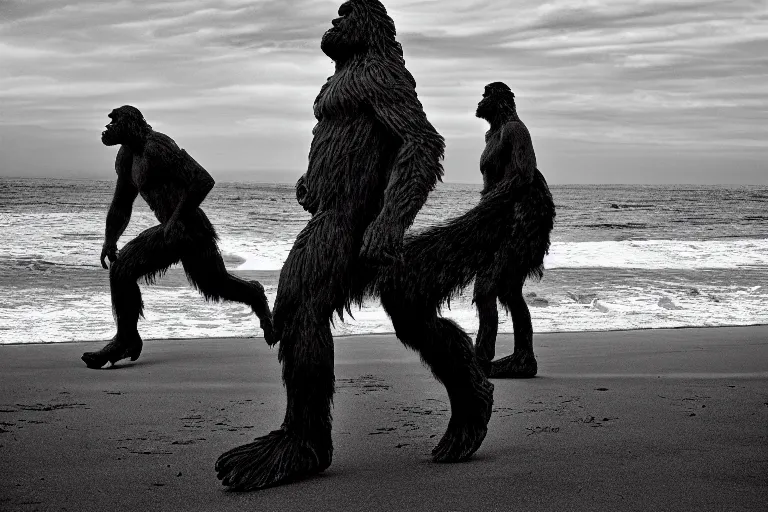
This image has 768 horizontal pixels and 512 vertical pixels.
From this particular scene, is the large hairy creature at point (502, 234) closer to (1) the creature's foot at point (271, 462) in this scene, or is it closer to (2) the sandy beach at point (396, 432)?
(2) the sandy beach at point (396, 432)

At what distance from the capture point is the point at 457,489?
11.2 feet

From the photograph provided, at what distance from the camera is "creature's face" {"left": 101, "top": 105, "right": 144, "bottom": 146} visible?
6.95m

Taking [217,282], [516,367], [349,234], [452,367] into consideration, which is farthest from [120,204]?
[452,367]

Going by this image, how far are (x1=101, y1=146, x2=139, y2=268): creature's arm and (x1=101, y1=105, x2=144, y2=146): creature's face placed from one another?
17 centimetres

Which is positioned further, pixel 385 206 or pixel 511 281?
pixel 511 281

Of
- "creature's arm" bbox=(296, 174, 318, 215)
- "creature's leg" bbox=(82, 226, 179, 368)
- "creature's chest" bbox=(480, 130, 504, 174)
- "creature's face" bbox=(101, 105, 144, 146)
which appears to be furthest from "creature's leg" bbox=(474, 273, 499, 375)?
"creature's face" bbox=(101, 105, 144, 146)

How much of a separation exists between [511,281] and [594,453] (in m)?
2.32

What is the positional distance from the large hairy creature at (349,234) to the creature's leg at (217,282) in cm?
319

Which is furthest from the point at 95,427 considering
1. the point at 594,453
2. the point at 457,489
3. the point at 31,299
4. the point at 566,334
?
the point at 31,299

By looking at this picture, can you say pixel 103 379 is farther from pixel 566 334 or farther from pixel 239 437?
pixel 566 334

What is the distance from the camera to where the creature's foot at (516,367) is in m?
6.23

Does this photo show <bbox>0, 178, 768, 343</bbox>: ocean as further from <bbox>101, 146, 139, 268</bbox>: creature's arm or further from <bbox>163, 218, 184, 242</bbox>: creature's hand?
<bbox>163, 218, 184, 242</bbox>: creature's hand

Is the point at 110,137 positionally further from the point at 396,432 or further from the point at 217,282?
the point at 396,432

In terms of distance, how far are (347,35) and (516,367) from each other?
3114mm
